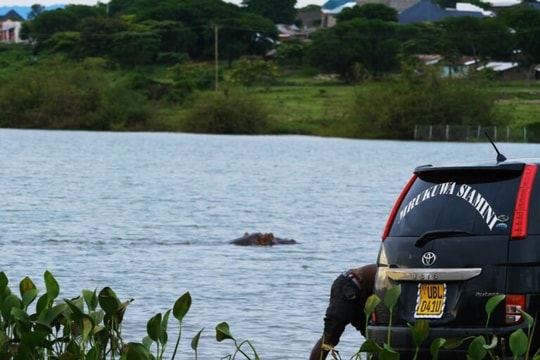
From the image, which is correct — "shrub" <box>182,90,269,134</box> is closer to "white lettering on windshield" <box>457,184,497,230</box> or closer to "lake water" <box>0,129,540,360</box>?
"lake water" <box>0,129,540,360</box>

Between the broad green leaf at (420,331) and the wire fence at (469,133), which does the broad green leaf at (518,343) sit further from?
the wire fence at (469,133)

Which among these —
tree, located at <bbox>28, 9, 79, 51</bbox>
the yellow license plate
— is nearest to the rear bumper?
the yellow license plate

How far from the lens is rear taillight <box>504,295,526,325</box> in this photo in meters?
9.21

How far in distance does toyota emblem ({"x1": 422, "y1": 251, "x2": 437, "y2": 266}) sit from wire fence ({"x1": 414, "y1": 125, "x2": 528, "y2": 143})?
300 ft

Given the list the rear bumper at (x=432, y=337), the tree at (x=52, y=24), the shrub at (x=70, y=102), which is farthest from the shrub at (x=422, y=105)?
the rear bumper at (x=432, y=337)

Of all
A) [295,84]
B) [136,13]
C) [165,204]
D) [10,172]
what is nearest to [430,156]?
[10,172]

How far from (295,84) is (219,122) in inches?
954

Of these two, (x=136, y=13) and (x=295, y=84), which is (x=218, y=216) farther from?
(x=136, y=13)

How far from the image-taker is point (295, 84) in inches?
5389

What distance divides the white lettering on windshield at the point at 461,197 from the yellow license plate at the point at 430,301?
0.49 metres

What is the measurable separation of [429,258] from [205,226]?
26.8 metres

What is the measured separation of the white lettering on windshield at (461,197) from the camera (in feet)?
30.8

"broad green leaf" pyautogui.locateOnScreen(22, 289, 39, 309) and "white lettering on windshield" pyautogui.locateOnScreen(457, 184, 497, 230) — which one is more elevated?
"white lettering on windshield" pyautogui.locateOnScreen(457, 184, 497, 230)

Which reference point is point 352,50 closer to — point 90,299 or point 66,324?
point 66,324
